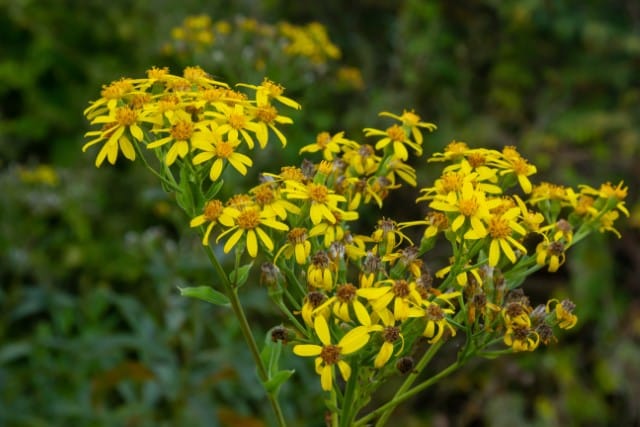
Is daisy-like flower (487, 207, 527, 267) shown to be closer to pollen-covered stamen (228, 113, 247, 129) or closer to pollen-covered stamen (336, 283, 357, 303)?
pollen-covered stamen (336, 283, 357, 303)

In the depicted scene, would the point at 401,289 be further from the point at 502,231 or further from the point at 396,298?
the point at 502,231

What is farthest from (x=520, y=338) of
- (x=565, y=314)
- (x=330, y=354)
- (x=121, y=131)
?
(x=121, y=131)

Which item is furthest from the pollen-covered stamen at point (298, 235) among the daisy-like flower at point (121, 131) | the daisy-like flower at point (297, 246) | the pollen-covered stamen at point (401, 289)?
the daisy-like flower at point (121, 131)

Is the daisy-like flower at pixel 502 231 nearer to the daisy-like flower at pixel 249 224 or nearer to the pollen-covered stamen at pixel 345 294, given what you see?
the pollen-covered stamen at pixel 345 294

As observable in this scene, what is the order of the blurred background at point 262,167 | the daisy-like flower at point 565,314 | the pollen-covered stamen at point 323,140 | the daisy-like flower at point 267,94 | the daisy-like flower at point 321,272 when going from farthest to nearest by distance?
1. the blurred background at point 262,167
2. the pollen-covered stamen at point 323,140
3. the daisy-like flower at point 267,94
4. the daisy-like flower at point 565,314
5. the daisy-like flower at point 321,272

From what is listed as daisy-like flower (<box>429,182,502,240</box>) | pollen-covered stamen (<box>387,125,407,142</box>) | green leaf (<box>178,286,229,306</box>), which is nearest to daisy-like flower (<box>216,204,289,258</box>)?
green leaf (<box>178,286,229,306</box>)

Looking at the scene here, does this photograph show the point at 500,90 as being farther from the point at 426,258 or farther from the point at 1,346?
the point at 1,346
